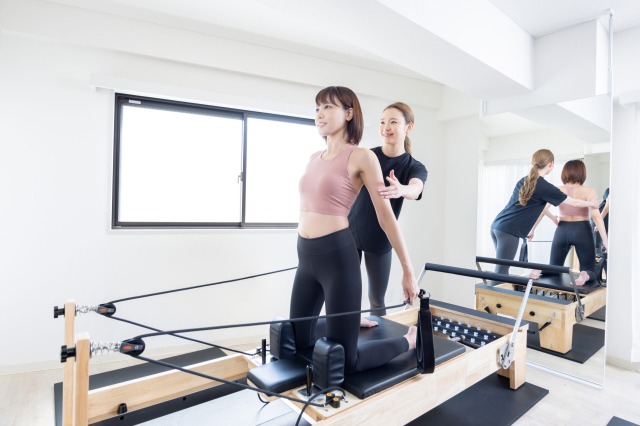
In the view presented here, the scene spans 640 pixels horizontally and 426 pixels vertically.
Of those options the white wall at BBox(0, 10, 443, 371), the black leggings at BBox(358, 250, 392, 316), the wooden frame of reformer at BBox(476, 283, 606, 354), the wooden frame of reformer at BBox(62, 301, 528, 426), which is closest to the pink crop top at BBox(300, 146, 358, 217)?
the black leggings at BBox(358, 250, 392, 316)

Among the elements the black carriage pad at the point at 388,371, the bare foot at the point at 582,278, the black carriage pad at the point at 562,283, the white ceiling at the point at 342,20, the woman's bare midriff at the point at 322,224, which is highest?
the white ceiling at the point at 342,20

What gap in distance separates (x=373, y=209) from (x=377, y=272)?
37 centimetres

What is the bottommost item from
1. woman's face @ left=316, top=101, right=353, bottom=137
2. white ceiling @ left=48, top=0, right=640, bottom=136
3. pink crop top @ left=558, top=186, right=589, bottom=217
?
pink crop top @ left=558, top=186, right=589, bottom=217

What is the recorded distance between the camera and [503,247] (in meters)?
2.81

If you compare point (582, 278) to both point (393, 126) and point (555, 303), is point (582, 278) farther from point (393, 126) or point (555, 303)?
point (393, 126)

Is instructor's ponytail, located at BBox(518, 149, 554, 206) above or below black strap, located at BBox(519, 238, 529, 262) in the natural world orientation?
above

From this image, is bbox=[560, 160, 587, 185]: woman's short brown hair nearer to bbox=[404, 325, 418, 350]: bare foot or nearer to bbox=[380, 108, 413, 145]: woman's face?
bbox=[380, 108, 413, 145]: woman's face

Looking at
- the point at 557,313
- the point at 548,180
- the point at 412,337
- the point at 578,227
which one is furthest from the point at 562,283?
the point at 412,337

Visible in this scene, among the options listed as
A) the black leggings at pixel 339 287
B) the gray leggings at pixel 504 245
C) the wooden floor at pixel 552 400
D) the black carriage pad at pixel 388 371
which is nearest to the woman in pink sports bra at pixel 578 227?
the gray leggings at pixel 504 245

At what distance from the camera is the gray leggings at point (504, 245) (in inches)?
108

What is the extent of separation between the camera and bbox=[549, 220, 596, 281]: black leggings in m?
2.45

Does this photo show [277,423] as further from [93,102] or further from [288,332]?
[93,102]

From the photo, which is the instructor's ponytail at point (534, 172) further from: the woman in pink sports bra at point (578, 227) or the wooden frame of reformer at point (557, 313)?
the wooden frame of reformer at point (557, 313)

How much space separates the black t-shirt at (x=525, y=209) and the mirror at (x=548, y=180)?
0.18 ft
